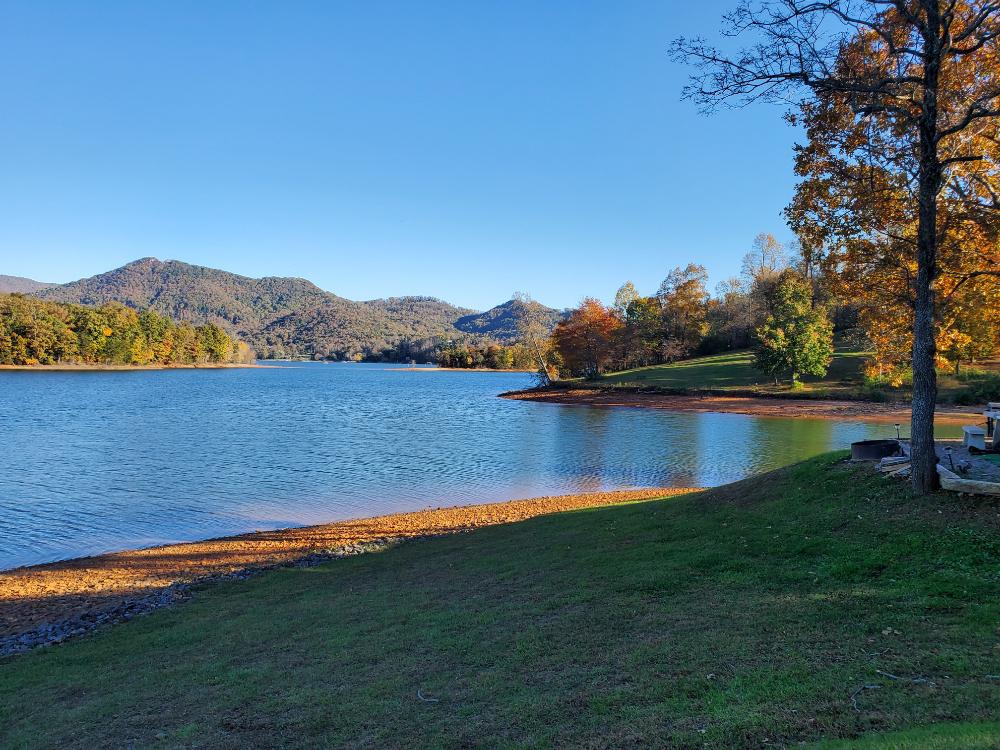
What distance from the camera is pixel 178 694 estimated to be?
6387 mm

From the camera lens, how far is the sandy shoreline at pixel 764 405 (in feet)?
131

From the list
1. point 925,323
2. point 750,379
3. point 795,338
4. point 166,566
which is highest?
point 795,338

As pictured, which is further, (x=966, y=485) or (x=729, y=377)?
(x=729, y=377)

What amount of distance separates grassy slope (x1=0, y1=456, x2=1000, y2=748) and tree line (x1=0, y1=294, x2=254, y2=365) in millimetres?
131402

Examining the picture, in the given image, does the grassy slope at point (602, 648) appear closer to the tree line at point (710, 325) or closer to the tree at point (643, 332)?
the tree line at point (710, 325)

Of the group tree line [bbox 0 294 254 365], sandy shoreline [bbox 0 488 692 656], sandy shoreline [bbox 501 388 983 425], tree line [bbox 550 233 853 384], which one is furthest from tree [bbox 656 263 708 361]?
tree line [bbox 0 294 254 365]

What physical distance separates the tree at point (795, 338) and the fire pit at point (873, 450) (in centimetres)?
4597

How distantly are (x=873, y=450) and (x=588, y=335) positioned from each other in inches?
2412

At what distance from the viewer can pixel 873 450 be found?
38.8 feet

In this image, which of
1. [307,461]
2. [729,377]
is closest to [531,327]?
[729,377]

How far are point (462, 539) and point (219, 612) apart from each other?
540 centimetres

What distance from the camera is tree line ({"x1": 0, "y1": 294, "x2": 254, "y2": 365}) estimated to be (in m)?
111

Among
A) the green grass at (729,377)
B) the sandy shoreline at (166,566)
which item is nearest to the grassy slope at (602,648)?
the sandy shoreline at (166,566)

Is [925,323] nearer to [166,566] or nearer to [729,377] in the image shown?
[166,566]
